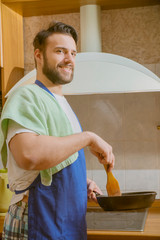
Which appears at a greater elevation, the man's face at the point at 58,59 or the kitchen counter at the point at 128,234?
the man's face at the point at 58,59

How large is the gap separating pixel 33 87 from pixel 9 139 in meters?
0.20

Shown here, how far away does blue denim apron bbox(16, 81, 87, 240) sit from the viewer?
43.9 inches

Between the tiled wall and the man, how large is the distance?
3.44 ft

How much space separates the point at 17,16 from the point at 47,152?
1.58m

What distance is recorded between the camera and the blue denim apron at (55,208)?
1114 millimetres

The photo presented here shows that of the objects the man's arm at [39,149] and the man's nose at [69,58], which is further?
the man's nose at [69,58]

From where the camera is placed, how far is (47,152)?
97cm

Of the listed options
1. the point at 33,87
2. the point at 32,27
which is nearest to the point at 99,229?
the point at 33,87

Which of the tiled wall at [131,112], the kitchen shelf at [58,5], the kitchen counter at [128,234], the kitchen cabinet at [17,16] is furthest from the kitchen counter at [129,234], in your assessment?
the kitchen shelf at [58,5]

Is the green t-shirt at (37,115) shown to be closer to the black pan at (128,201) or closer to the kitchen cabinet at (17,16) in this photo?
the black pan at (128,201)

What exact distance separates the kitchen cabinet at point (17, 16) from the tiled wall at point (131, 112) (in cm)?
11

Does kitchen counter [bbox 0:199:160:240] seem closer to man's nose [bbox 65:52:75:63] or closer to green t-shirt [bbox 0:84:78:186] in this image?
green t-shirt [bbox 0:84:78:186]

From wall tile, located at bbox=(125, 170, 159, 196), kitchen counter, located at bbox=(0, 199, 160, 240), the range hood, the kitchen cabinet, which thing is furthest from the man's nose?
wall tile, located at bbox=(125, 170, 159, 196)

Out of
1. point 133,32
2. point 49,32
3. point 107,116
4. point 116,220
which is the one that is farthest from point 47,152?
point 133,32
